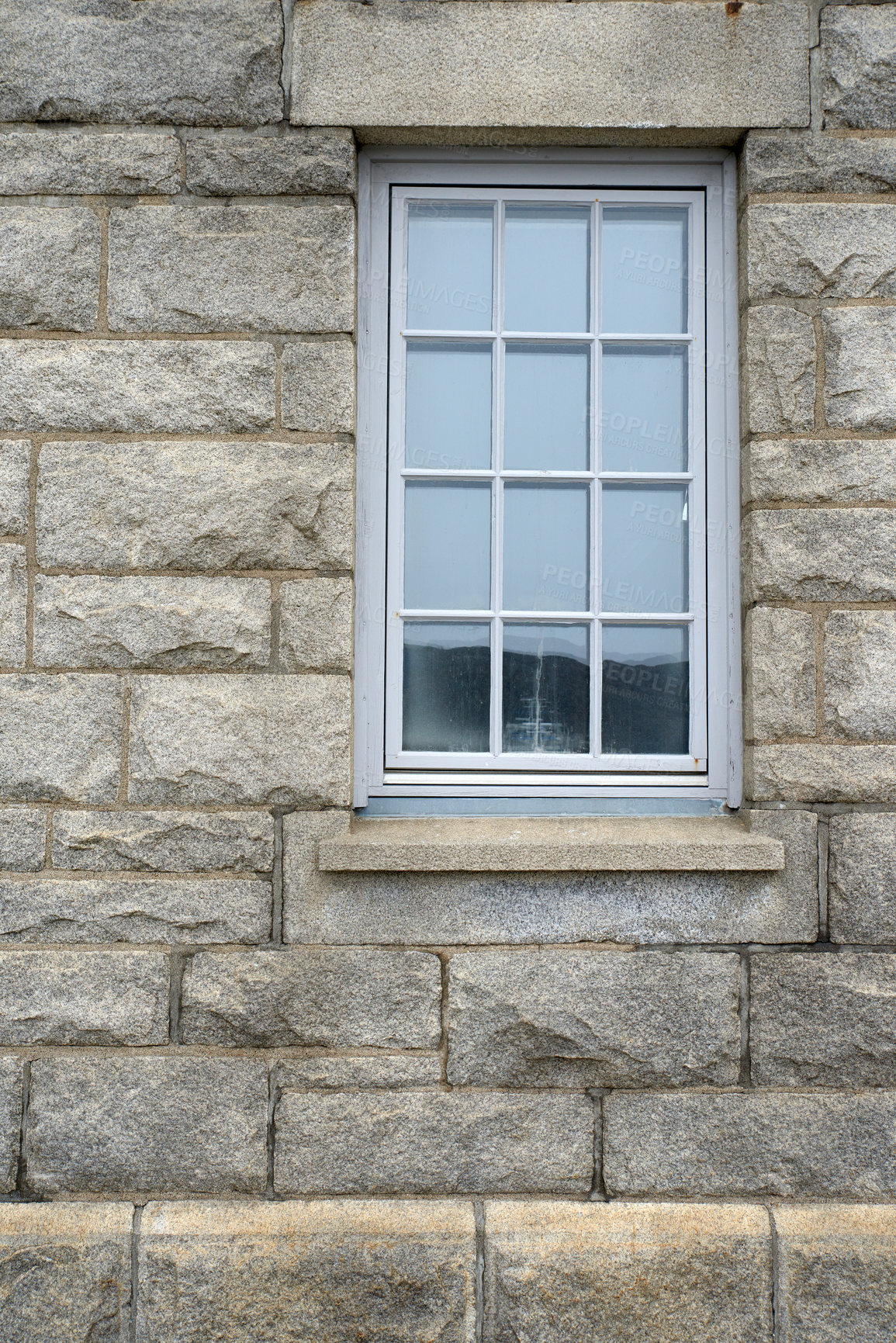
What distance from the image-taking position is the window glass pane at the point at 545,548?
265 cm

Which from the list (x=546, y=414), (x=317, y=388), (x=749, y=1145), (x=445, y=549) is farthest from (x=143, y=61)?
(x=749, y=1145)

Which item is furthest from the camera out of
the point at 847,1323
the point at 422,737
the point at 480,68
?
the point at 422,737

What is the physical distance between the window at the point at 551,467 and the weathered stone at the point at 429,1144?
877 mm

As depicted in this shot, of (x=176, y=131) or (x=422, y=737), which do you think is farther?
(x=422, y=737)

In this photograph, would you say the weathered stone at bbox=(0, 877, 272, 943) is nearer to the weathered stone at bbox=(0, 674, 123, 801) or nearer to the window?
the weathered stone at bbox=(0, 674, 123, 801)

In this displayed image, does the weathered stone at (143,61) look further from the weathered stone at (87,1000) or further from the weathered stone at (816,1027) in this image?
the weathered stone at (816,1027)

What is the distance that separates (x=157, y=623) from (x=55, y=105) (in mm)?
1492

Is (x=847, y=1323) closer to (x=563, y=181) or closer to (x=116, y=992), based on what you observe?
(x=116, y=992)

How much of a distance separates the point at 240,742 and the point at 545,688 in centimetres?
91

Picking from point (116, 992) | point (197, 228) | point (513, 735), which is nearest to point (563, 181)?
point (197, 228)

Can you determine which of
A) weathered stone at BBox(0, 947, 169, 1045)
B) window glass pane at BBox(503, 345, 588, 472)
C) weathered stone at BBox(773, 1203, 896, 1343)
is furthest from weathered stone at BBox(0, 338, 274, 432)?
weathered stone at BBox(773, 1203, 896, 1343)

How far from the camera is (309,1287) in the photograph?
2.26 metres

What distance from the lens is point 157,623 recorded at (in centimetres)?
242

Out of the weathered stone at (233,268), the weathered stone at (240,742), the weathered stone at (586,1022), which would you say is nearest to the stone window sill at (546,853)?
the weathered stone at (240,742)
